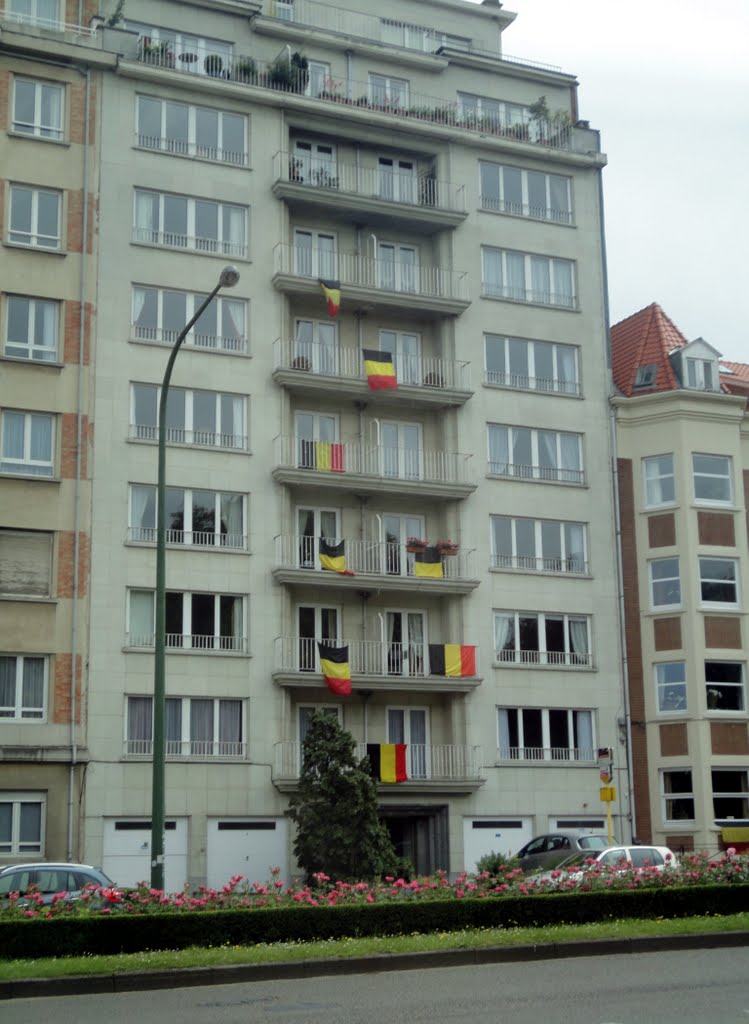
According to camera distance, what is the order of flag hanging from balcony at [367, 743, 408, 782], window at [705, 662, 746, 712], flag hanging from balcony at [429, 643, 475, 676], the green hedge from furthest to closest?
window at [705, 662, 746, 712] → flag hanging from balcony at [429, 643, 475, 676] → flag hanging from balcony at [367, 743, 408, 782] → the green hedge

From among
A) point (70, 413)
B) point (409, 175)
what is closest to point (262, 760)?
point (70, 413)

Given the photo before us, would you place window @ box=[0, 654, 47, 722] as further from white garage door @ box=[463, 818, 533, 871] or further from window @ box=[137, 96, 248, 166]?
window @ box=[137, 96, 248, 166]

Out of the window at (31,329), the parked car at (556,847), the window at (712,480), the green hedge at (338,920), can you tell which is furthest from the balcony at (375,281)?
the green hedge at (338,920)

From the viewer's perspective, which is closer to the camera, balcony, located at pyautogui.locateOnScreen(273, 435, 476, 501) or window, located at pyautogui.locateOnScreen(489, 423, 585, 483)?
balcony, located at pyautogui.locateOnScreen(273, 435, 476, 501)

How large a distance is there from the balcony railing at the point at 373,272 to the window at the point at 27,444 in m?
8.41

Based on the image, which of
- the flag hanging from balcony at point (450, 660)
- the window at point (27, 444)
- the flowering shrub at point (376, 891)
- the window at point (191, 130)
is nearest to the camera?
the flowering shrub at point (376, 891)

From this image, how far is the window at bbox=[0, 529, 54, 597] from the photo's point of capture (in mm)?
36875

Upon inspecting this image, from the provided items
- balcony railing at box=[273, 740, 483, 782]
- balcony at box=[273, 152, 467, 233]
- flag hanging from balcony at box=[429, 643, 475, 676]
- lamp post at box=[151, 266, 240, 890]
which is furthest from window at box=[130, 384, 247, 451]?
lamp post at box=[151, 266, 240, 890]

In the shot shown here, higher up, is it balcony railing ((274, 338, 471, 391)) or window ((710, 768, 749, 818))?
balcony railing ((274, 338, 471, 391))

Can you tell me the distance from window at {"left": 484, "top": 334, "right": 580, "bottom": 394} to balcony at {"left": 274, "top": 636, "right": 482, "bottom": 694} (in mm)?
8972

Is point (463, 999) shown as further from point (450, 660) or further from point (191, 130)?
point (191, 130)

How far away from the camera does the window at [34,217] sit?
3925 centimetres

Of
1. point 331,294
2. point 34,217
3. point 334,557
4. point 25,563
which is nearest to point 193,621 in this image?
point 334,557

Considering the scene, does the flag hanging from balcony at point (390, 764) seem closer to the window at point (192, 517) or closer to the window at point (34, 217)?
the window at point (192, 517)
